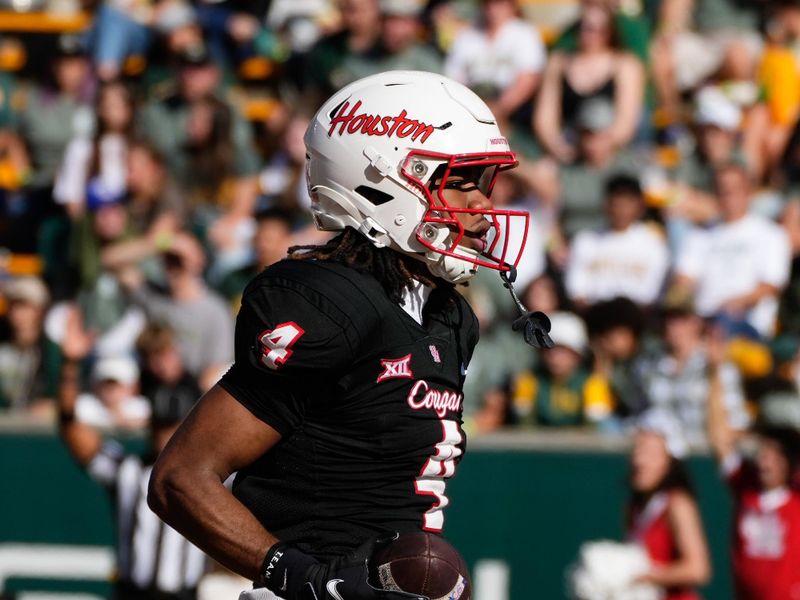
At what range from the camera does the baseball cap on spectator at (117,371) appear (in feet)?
28.0

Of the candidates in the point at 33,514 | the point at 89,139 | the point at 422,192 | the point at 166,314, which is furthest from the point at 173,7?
the point at 422,192

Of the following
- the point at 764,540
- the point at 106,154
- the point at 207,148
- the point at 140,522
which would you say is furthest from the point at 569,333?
the point at 106,154

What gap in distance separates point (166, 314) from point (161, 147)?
199 centimetres

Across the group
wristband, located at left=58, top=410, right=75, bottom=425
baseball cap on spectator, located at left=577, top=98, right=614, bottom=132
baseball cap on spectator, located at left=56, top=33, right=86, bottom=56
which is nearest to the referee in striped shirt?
wristband, located at left=58, top=410, right=75, bottom=425

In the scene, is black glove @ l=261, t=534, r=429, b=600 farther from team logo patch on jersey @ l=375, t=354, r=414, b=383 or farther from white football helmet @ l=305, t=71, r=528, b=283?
Result: white football helmet @ l=305, t=71, r=528, b=283

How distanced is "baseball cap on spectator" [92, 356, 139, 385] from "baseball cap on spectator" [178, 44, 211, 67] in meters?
2.60

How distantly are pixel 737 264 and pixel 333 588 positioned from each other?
5.86 meters

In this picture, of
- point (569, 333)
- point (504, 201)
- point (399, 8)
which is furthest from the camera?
point (399, 8)

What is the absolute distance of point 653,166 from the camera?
926 cm

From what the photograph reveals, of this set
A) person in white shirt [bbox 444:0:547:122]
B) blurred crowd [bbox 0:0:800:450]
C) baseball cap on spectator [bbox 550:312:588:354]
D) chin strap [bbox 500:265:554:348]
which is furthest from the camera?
person in white shirt [bbox 444:0:547:122]

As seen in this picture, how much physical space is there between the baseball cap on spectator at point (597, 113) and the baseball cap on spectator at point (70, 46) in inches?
157

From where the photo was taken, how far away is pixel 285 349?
305cm

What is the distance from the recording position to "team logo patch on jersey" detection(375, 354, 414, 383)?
322cm

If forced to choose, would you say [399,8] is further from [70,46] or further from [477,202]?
[477,202]
